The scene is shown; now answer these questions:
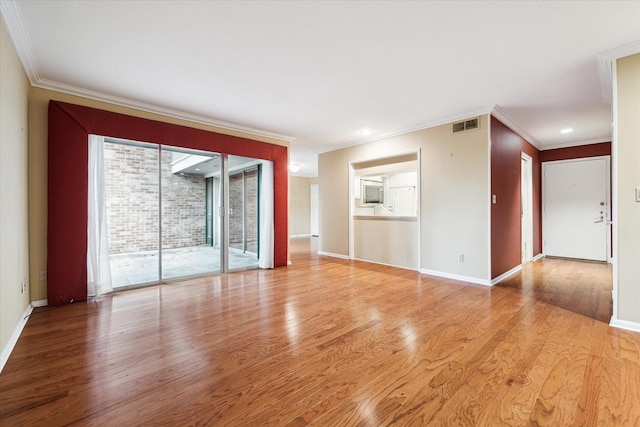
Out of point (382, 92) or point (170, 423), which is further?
point (382, 92)

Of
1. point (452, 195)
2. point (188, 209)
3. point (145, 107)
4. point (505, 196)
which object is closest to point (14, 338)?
point (145, 107)

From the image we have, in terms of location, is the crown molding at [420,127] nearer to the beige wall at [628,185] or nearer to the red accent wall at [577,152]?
the beige wall at [628,185]

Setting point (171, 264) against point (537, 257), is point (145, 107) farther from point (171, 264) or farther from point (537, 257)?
point (537, 257)

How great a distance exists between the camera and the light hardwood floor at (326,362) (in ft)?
4.88

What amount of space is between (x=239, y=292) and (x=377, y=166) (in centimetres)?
359

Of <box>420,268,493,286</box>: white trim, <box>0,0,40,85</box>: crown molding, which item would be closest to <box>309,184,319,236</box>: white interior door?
<box>420,268,493,286</box>: white trim

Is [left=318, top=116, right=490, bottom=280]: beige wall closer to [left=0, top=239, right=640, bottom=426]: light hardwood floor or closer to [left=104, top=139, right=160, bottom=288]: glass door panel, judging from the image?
[left=0, top=239, right=640, bottom=426]: light hardwood floor

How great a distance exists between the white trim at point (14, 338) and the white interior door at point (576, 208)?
8.45m

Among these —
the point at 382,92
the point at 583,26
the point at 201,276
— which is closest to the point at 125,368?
the point at 201,276

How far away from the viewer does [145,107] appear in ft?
12.5

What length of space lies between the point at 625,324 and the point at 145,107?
583 centimetres

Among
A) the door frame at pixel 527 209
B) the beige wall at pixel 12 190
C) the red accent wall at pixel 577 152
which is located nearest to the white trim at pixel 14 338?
the beige wall at pixel 12 190

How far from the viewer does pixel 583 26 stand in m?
2.19

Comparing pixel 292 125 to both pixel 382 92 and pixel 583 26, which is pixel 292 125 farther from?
pixel 583 26
